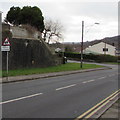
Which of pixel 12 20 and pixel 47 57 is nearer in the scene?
pixel 47 57

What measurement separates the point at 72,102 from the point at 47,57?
22307 mm

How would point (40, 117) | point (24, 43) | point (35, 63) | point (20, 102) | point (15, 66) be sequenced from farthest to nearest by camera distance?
point (35, 63) < point (24, 43) < point (15, 66) < point (20, 102) < point (40, 117)

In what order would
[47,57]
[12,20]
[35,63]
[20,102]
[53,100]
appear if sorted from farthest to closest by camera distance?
[12,20] < [47,57] < [35,63] < [53,100] < [20,102]

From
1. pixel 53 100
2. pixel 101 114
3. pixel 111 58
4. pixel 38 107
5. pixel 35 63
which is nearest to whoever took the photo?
pixel 101 114

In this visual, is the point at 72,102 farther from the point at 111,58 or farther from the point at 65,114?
the point at 111,58

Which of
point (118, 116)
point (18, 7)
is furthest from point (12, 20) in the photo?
point (118, 116)

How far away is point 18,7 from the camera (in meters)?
41.6

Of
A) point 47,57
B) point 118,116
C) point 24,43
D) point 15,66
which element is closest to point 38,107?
point 118,116

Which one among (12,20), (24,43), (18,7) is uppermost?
(18,7)

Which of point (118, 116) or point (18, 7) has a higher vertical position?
point (18, 7)

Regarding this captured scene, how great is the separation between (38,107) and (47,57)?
23332 millimetres

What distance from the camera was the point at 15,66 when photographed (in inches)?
924


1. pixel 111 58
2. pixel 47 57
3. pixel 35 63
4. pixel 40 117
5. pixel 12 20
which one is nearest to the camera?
pixel 40 117

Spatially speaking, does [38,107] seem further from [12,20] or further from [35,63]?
[12,20]
